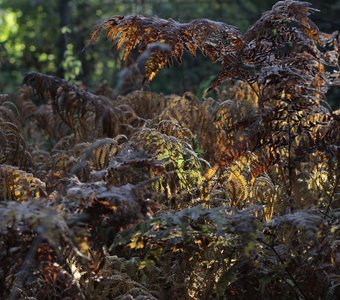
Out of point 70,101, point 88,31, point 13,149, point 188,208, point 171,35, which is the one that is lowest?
point 88,31

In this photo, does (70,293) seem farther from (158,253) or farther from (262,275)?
(262,275)

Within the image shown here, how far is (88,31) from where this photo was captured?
1034 centimetres

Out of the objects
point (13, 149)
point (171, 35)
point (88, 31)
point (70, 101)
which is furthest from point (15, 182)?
point (88, 31)

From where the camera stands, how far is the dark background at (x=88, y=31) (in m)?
9.52

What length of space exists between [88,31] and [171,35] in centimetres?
769

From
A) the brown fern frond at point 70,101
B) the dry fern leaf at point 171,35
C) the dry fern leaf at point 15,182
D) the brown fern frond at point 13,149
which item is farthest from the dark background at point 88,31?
the dry fern leaf at point 15,182

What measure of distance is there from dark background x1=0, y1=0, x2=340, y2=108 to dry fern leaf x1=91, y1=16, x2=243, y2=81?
5819mm

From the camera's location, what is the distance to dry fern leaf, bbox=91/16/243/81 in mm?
2914

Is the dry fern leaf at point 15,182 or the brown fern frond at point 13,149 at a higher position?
the dry fern leaf at point 15,182

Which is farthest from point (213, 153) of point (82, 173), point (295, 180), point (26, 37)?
point (26, 37)

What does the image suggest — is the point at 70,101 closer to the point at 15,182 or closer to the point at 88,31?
the point at 15,182

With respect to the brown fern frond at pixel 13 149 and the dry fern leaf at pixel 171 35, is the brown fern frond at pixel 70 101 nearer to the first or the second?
the brown fern frond at pixel 13 149

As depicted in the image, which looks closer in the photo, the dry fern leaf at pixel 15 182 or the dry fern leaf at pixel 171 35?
the dry fern leaf at pixel 15 182

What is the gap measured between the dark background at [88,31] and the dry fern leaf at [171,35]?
5819 mm
